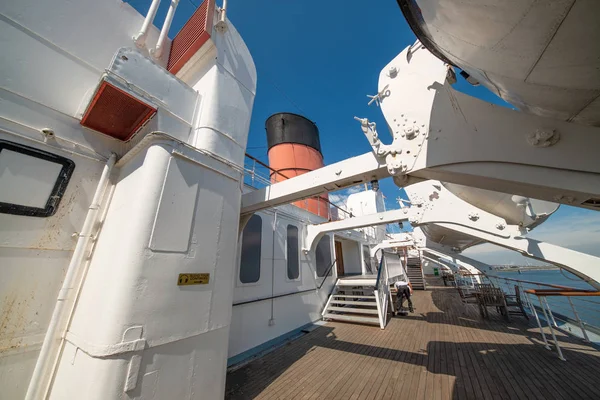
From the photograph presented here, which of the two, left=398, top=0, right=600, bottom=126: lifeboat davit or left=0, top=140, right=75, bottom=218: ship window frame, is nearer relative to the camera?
left=398, top=0, right=600, bottom=126: lifeboat davit

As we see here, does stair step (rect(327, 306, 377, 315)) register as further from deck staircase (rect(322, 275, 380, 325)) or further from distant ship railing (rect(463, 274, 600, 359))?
distant ship railing (rect(463, 274, 600, 359))

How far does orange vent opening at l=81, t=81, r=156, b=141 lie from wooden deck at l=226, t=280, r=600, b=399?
3988 millimetres

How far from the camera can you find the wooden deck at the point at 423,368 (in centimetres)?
285

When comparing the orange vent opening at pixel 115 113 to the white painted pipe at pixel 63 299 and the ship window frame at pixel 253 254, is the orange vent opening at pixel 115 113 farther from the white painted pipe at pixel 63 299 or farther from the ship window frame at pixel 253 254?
the ship window frame at pixel 253 254

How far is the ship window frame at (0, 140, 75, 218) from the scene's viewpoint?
2019 millimetres

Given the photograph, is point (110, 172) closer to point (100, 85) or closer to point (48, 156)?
point (48, 156)

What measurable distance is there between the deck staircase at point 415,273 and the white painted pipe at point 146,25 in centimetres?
1736

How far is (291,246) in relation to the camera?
19.9 feet

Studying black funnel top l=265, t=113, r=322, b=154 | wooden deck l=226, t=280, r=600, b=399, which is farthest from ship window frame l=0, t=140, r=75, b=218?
black funnel top l=265, t=113, r=322, b=154

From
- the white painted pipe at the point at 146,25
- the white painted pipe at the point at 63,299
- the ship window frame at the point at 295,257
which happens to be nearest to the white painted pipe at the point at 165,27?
the white painted pipe at the point at 146,25

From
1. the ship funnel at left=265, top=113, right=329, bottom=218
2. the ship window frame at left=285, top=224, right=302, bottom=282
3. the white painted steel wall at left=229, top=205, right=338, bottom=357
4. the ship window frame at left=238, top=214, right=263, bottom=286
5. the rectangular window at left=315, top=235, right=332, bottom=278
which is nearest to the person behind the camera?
the white painted steel wall at left=229, top=205, right=338, bottom=357

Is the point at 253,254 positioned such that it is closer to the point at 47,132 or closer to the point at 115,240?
the point at 115,240

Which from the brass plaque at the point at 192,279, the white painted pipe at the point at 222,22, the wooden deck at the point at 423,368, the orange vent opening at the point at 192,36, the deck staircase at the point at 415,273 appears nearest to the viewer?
the brass plaque at the point at 192,279

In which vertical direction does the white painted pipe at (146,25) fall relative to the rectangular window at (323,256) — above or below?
above
